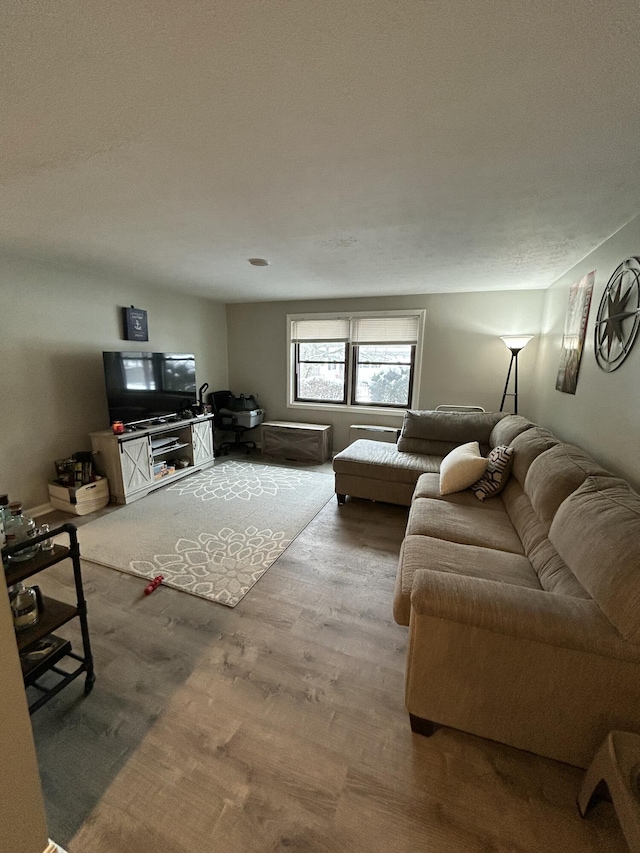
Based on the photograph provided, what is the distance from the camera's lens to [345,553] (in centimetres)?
256

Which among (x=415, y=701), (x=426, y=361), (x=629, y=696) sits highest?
(x=426, y=361)

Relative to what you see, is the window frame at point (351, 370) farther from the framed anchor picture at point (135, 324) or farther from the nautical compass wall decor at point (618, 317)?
the nautical compass wall decor at point (618, 317)

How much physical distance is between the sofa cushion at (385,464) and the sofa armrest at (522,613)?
75.4 inches

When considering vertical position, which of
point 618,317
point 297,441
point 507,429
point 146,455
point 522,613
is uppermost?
point 618,317

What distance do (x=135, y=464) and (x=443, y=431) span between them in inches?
129

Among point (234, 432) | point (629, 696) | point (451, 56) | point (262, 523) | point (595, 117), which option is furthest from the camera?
point (234, 432)

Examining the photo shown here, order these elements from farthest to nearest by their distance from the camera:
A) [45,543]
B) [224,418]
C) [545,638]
→ 1. [224,418]
2. [45,543]
3. [545,638]

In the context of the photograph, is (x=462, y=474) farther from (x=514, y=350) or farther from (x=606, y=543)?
(x=514, y=350)

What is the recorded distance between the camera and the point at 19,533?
1238 mm

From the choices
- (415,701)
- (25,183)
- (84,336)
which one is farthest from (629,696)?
(84,336)

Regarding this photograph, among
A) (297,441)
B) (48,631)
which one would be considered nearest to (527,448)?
(48,631)

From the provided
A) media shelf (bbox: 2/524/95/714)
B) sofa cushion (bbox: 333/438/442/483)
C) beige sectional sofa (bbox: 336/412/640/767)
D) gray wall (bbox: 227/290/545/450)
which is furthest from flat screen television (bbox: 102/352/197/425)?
beige sectional sofa (bbox: 336/412/640/767)

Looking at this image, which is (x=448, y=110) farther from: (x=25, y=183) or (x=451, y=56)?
(x=25, y=183)

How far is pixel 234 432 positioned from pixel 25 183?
13.2 feet
